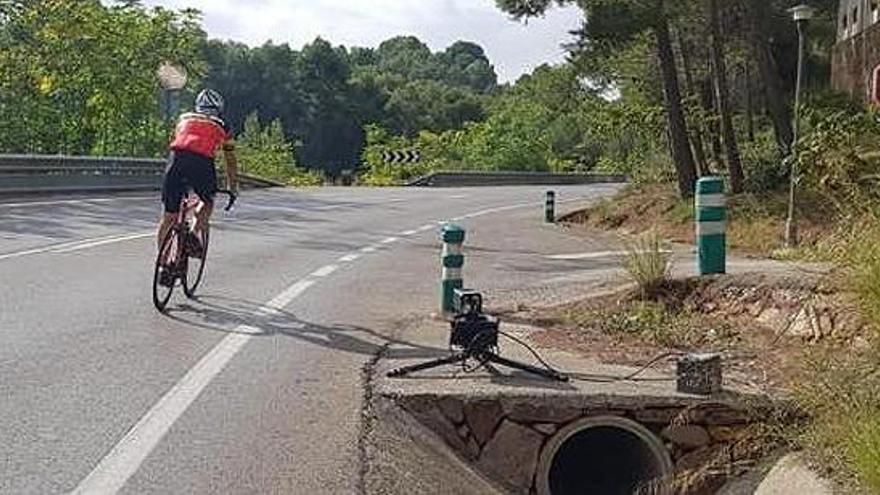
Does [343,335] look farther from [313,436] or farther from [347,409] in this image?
[313,436]

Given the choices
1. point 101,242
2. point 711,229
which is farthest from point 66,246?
point 711,229

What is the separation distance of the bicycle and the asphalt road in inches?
7.1

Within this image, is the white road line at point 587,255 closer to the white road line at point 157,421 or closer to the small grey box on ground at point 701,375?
the white road line at point 157,421

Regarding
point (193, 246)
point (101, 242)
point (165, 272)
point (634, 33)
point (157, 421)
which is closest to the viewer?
point (157, 421)

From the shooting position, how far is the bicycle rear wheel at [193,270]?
1112cm

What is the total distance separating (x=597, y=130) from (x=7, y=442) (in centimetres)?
3041

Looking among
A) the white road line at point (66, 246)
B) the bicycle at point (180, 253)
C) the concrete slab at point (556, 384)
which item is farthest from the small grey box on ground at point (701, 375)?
the white road line at point (66, 246)

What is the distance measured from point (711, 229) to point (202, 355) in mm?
4526

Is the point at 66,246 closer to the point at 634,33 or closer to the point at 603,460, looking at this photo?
the point at 603,460

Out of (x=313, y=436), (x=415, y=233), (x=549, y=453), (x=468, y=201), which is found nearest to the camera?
(x=313, y=436)

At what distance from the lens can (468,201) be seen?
35031 millimetres

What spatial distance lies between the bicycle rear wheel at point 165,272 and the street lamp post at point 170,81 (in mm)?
32264

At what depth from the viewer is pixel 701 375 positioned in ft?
25.1

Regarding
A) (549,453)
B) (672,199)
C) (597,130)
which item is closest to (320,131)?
(597,130)
